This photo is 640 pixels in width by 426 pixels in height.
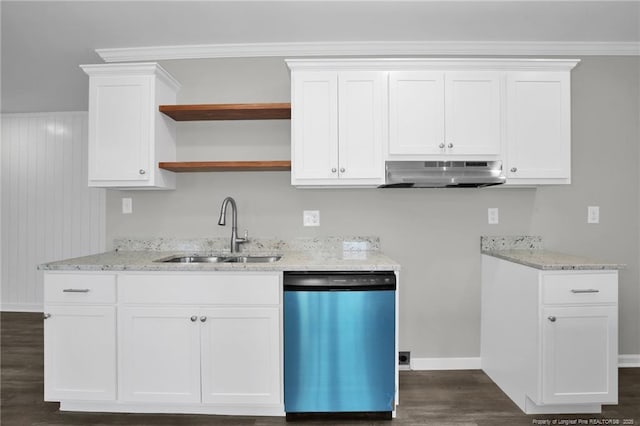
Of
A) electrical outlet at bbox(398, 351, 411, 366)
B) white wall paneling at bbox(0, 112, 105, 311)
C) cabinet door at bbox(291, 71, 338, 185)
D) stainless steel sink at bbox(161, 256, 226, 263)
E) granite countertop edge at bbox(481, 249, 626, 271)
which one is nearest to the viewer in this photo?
granite countertop edge at bbox(481, 249, 626, 271)

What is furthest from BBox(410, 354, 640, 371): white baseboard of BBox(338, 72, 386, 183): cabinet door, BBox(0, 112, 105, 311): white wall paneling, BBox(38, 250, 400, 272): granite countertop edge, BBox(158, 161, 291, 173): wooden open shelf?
BBox(0, 112, 105, 311): white wall paneling

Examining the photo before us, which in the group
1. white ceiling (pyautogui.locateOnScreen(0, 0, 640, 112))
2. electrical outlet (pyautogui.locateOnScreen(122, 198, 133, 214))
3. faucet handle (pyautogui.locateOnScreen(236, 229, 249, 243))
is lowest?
faucet handle (pyautogui.locateOnScreen(236, 229, 249, 243))

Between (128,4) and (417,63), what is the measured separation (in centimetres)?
192

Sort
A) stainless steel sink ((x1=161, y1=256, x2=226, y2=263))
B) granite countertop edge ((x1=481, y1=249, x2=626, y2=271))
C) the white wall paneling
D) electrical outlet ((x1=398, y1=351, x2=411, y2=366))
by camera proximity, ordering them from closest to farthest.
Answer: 1. granite countertop edge ((x1=481, y1=249, x2=626, y2=271))
2. stainless steel sink ((x1=161, y1=256, x2=226, y2=263))
3. electrical outlet ((x1=398, y1=351, x2=411, y2=366))
4. the white wall paneling

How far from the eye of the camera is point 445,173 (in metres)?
2.37

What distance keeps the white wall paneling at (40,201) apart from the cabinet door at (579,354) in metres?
4.69

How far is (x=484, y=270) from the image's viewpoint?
2.77m

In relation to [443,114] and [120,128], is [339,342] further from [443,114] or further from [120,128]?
[120,128]

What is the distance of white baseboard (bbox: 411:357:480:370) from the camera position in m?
2.80

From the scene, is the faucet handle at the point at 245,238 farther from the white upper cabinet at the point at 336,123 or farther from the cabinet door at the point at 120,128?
the cabinet door at the point at 120,128

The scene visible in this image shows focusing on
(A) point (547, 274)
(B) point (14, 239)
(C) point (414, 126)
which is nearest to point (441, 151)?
(C) point (414, 126)

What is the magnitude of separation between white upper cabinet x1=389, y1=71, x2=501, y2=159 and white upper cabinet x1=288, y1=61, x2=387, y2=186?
0.12m

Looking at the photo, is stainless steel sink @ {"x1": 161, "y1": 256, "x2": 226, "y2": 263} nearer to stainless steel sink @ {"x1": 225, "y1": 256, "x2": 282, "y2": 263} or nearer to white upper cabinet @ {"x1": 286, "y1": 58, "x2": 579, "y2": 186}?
stainless steel sink @ {"x1": 225, "y1": 256, "x2": 282, "y2": 263}

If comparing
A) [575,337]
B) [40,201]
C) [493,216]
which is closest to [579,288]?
[575,337]
